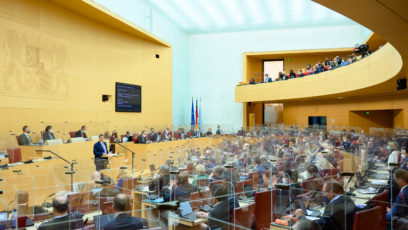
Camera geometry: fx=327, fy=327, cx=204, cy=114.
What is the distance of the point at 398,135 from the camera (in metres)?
12.6

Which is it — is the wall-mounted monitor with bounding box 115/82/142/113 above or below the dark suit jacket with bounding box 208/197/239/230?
above

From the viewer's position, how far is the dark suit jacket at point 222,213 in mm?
3694

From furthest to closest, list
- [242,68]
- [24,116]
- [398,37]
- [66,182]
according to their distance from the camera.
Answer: [242,68] < [24,116] < [66,182] < [398,37]

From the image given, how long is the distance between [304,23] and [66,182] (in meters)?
22.2

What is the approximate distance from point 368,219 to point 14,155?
825 cm

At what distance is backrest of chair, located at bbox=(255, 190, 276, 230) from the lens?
4.06m

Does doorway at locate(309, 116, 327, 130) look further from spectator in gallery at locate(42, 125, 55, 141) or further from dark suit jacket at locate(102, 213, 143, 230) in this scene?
dark suit jacket at locate(102, 213, 143, 230)

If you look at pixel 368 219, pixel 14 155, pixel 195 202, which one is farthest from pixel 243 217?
pixel 14 155

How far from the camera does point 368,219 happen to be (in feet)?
10.8

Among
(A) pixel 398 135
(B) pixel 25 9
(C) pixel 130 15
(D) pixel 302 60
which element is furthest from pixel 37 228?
(D) pixel 302 60

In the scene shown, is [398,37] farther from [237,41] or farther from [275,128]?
[237,41]

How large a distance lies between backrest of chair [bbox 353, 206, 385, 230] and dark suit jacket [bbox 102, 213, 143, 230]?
7.00ft

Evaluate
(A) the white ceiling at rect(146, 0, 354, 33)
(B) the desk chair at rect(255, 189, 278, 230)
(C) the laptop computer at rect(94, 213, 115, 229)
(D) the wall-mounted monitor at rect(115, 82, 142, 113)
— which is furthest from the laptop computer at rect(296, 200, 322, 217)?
(A) the white ceiling at rect(146, 0, 354, 33)

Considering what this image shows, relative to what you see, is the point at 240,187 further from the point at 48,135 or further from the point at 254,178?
the point at 48,135
